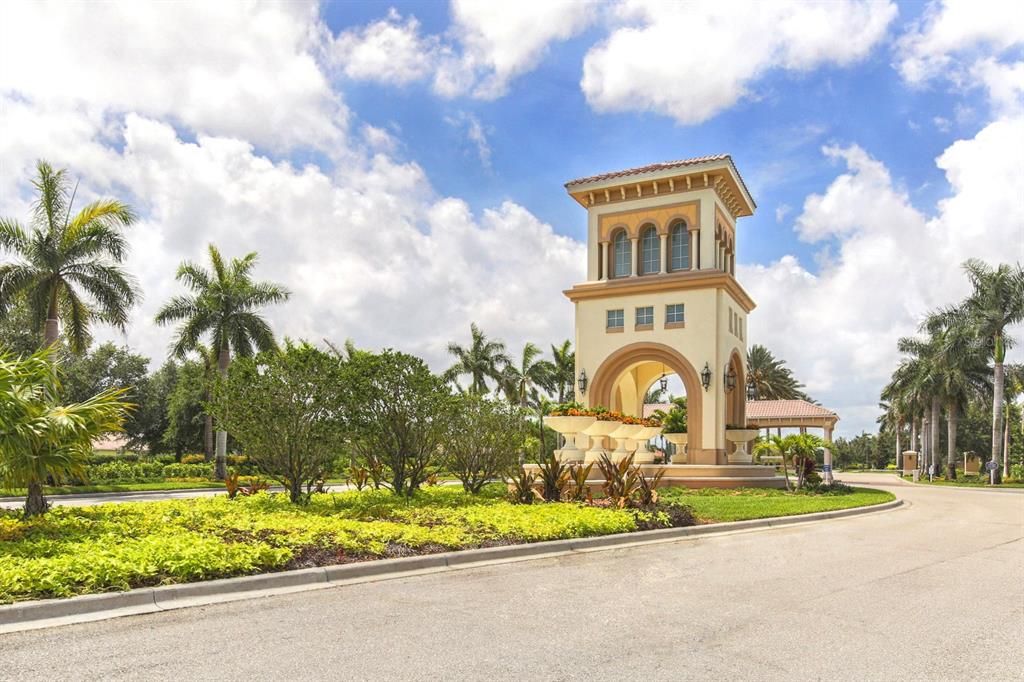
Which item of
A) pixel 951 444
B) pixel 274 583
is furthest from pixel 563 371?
pixel 274 583

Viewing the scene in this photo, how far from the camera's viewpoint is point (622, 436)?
26188 millimetres

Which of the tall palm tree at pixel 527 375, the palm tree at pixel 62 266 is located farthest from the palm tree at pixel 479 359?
the palm tree at pixel 62 266

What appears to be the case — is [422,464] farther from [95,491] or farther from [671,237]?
[671,237]

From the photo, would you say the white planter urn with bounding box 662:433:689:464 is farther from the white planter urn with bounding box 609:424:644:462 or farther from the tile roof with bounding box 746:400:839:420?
the tile roof with bounding box 746:400:839:420

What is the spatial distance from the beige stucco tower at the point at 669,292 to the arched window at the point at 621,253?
39 mm

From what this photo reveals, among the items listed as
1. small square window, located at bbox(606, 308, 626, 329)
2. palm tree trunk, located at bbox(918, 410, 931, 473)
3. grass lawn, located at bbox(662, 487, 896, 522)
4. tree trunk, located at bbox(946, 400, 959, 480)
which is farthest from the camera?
palm tree trunk, located at bbox(918, 410, 931, 473)

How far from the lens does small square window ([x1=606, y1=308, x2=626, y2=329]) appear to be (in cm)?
3028

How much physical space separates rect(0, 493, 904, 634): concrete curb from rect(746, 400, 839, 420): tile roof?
31.5 metres

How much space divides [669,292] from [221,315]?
18139mm

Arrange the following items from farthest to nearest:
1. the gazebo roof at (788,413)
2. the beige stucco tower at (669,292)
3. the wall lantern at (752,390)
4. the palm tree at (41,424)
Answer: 1. the wall lantern at (752,390)
2. the gazebo roof at (788,413)
3. the beige stucco tower at (669,292)
4. the palm tree at (41,424)

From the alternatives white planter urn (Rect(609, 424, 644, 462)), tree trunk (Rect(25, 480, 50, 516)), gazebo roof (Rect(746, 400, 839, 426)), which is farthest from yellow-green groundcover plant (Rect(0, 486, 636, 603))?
gazebo roof (Rect(746, 400, 839, 426))

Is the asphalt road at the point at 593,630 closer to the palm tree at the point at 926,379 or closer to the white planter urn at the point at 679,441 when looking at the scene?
the white planter urn at the point at 679,441

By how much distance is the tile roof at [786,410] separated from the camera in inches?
1668

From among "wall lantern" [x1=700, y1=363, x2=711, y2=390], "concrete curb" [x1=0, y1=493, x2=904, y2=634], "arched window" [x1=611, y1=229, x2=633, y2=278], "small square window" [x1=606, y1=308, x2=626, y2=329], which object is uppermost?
"arched window" [x1=611, y1=229, x2=633, y2=278]
